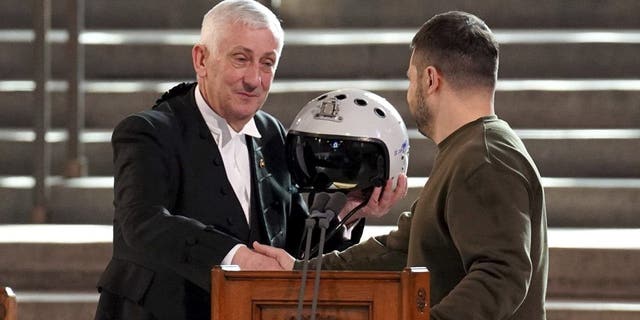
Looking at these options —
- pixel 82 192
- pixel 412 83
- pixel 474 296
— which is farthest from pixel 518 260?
pixel 82 192

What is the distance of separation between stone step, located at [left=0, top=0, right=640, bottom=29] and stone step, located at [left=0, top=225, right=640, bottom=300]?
1.51 meters

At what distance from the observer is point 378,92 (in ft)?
19.4

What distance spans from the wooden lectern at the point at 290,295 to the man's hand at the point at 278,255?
58cm

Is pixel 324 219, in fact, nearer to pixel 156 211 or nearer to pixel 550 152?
pixel 156 211

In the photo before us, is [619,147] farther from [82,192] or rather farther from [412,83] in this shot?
[412,83]

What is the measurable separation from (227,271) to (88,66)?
4.17 m

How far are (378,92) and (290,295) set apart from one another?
3.60m

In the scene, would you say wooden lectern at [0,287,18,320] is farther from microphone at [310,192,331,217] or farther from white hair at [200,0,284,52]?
white hair at [200,0,284,52]

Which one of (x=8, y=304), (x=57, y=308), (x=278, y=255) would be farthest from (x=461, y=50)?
(x=57, y=308)

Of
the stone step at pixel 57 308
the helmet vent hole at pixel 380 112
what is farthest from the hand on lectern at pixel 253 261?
the stone step at pixel 57 308

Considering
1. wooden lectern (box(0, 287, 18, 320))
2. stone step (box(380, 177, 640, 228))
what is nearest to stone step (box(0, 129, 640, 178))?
stone step (box(380, 177, 640, 228))

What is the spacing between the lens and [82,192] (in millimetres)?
5668

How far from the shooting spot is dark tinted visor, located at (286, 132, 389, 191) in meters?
3.04

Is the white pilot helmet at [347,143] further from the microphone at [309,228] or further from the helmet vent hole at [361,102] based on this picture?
the microphone at [309,228]
